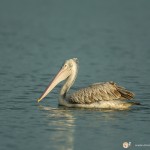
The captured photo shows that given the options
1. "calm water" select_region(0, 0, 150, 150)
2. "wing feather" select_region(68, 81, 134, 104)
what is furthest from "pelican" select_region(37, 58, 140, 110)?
"calm water" select_region(0, 0, 150, 150)

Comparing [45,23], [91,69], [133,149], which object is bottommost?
[133,149]

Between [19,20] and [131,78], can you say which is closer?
[131,78]

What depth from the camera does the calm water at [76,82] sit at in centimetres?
1089

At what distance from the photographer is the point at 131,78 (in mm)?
17359

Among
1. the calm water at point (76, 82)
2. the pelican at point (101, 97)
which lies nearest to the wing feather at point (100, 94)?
the pelican at point (101, 97)

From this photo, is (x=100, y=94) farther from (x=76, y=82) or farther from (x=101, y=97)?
(x=76, y=82)

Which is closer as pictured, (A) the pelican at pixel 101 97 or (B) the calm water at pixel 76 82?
(B) the calm water at pixel 76 82

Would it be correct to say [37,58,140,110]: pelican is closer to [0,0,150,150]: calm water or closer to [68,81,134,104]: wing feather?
[68,81,134,104]: wing feather

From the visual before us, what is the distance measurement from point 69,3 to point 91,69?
135 ft

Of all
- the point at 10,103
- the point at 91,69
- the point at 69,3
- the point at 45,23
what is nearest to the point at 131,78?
the point at 91,69

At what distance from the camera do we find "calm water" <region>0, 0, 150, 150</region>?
10891mm

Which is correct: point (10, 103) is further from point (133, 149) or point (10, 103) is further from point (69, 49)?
point (69, 49)

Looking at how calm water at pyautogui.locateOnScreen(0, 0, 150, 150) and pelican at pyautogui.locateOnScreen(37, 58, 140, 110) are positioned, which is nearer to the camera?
calm water at pyautogui.locateOnScreen(0, 0, 150, 150)

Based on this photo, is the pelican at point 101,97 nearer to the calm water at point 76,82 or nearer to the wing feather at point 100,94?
the wing feather at point 100,94
